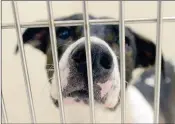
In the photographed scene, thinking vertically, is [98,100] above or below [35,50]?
below

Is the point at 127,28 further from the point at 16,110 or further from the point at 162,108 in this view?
the point at 16,110

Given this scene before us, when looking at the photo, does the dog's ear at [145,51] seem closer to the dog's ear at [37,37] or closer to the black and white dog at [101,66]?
the black and white dog at [101,66]

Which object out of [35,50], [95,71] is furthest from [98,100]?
[35,50]

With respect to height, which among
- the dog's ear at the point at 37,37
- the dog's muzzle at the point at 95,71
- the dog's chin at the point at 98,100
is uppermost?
the dog's ear at the point at 37,37

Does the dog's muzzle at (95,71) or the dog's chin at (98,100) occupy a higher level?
the dog's muzzle at (95,71)

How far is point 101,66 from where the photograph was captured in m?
0.67

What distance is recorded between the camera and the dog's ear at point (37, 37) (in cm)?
71

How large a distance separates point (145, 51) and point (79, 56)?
17 cm

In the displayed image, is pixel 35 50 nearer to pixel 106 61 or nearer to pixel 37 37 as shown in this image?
pixel 37 37

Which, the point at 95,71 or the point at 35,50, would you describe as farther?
the point at 35,50

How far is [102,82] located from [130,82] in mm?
135

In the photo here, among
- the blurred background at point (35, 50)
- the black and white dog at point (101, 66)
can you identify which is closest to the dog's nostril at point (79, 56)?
the black and white dog at point (101, 66)

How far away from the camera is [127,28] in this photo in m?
0.72

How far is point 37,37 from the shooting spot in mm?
731
